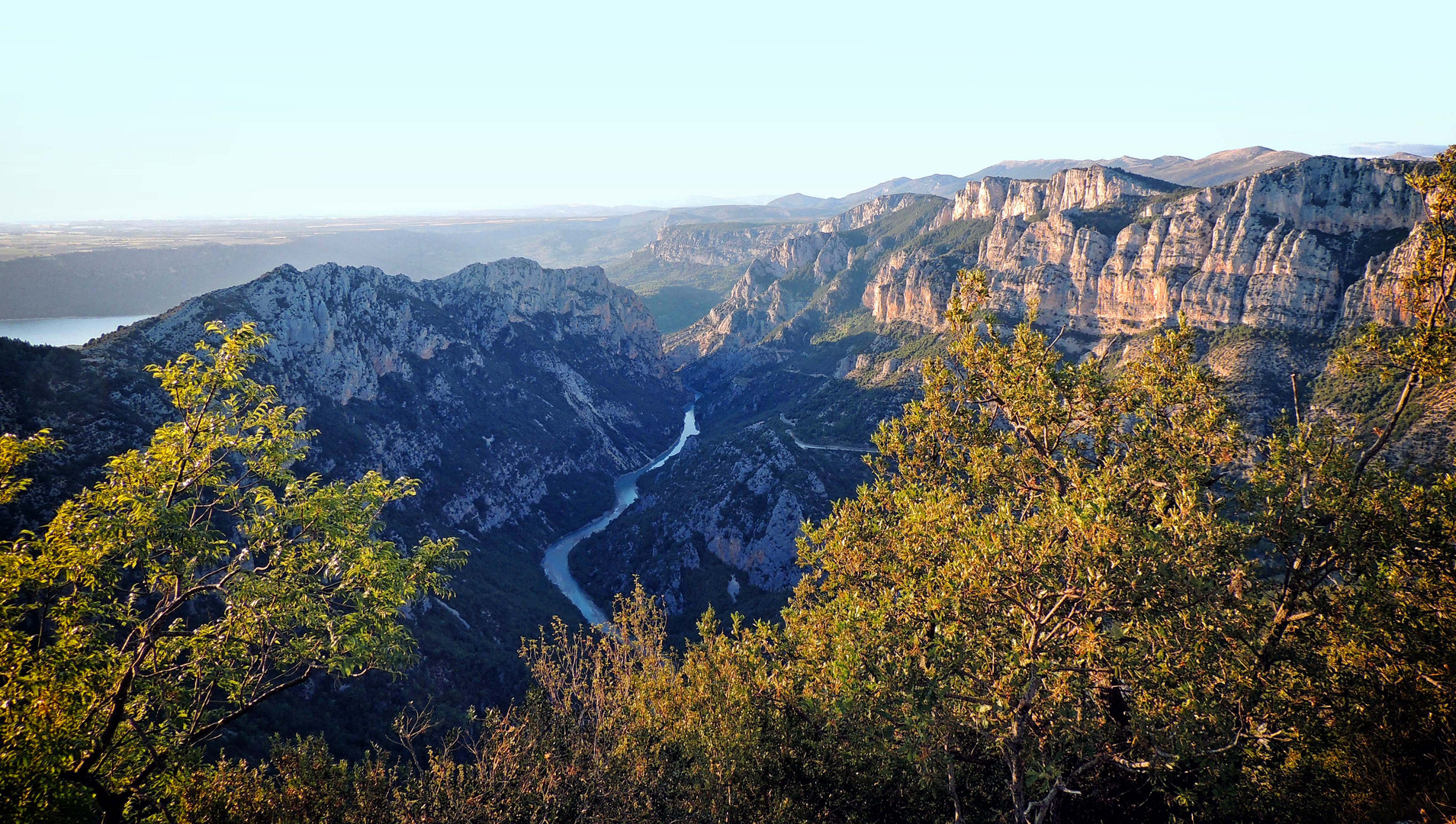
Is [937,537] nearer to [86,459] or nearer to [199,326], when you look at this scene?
[86,459]

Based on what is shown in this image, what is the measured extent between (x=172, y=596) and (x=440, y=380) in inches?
5231

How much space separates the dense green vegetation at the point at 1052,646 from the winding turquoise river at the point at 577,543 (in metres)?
65.2

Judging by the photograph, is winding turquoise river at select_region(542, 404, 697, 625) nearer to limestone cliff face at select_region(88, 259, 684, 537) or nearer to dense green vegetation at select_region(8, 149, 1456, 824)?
limestone cliff face at select_region(88, 259, 684, 537)

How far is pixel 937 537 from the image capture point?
16.8 meters

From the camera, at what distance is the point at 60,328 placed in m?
162

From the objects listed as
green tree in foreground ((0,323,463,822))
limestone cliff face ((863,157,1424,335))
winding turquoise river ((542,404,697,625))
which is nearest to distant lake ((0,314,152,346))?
winding turquoise river ((542,404,697,625))

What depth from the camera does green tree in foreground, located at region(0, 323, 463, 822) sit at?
39.4ft

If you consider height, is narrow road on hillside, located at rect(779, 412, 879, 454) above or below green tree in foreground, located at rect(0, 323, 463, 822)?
below

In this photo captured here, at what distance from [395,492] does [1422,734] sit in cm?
2659

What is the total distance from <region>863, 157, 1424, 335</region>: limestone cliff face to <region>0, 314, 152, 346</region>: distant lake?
187 metres

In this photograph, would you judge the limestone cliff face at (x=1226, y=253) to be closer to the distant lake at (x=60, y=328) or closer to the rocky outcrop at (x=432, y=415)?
the rocky outcrop at (x=432, y=415)

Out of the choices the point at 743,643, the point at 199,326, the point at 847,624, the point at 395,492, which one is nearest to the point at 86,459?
the point at 199,326

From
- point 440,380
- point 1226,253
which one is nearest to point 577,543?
point 440,380

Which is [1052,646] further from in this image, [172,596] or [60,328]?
[60,328]
